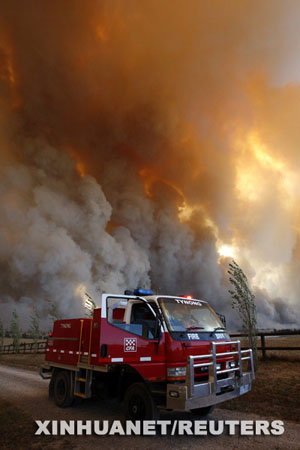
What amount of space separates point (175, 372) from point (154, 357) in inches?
20.7

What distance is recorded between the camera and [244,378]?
6617 mm

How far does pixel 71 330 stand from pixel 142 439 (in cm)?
359

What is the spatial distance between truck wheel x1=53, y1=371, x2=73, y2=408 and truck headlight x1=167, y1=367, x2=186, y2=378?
3.74 m

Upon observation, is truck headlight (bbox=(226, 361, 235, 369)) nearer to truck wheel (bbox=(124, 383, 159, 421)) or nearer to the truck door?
the truck door

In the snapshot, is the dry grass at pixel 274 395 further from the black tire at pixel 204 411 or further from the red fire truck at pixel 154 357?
the red fire truck at pixel 154 357

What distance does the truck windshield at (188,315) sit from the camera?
648 cm

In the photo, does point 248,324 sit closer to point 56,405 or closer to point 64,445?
point 56,405

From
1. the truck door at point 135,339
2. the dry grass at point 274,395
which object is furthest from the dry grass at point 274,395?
the truck door at point 135,339

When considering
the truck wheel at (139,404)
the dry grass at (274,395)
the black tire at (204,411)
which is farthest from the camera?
the dry grass at (274,395)

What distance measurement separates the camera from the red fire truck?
5656mm

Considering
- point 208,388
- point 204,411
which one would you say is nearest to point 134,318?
point 208,388

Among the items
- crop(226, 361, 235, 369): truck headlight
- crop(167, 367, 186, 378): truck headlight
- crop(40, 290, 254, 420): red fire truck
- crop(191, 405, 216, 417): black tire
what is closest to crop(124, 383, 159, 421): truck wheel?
crop(40, 290, 254, 420): red fire truck

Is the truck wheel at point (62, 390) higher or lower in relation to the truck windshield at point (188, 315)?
lower

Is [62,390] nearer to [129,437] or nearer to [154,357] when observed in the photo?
[129,437]
